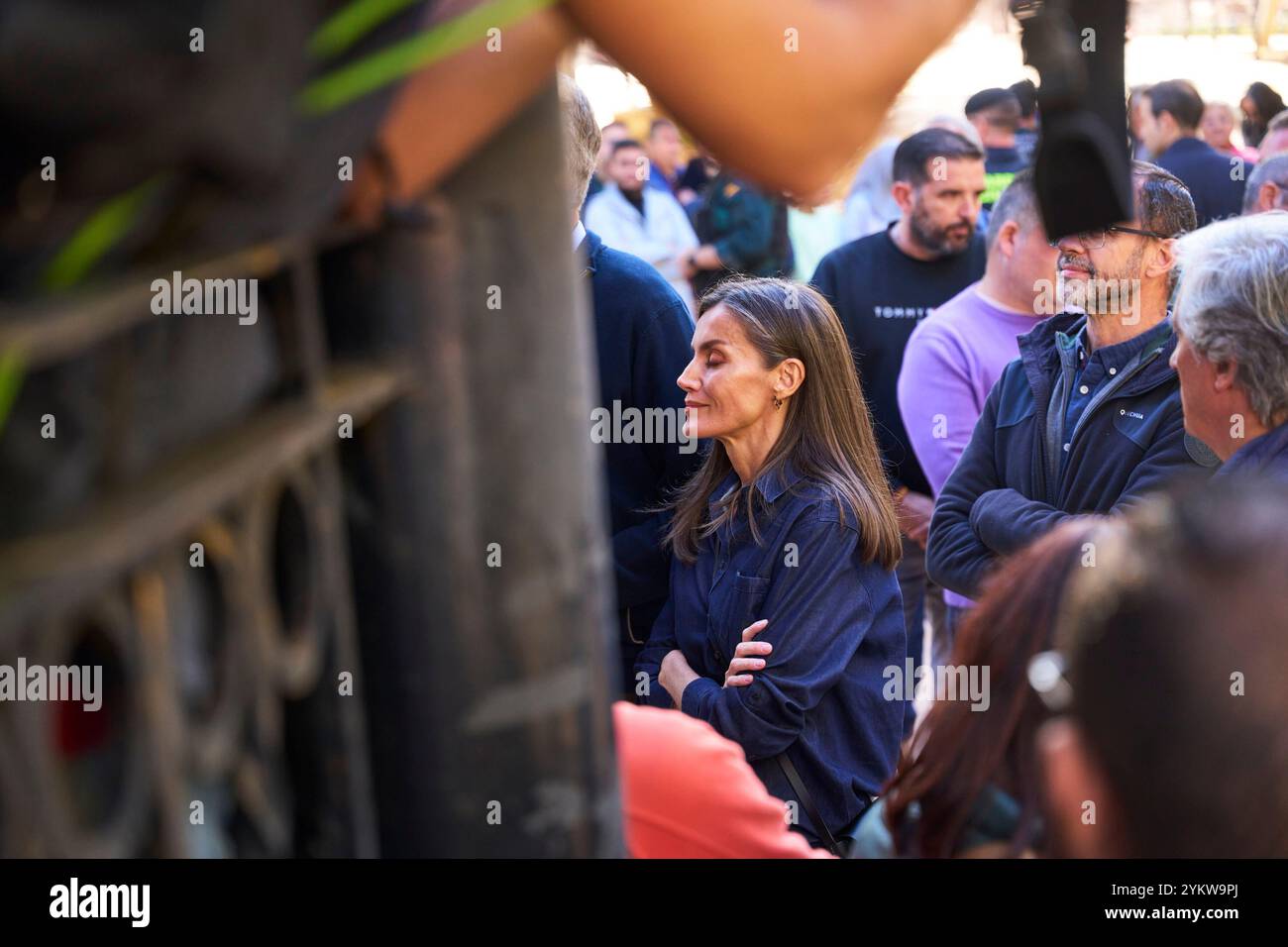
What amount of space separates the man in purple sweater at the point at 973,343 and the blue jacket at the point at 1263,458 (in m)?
1.28

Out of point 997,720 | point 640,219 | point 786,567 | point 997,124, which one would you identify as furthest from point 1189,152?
point 997,720

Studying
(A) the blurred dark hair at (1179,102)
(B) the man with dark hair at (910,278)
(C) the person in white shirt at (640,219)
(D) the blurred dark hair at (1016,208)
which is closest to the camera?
(D) the blurred dark hair at (1016,208)

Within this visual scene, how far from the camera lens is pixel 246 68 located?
632 mm

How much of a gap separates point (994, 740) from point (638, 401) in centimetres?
204

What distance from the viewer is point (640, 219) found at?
24.4ft

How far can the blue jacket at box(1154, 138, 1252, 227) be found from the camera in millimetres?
6035

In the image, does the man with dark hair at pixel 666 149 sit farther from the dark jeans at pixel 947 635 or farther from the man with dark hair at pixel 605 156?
the dark jeans at pixel 947 635

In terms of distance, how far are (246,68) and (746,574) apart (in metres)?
2.54

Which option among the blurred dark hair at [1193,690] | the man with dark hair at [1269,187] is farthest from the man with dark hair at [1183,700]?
the man with dark hair at [1269,187]

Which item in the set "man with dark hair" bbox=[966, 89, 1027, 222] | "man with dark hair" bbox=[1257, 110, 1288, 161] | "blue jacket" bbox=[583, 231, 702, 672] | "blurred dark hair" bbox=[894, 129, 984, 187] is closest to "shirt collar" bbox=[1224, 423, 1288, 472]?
"blue jacket" bbox=[583, 231, 702, 672]

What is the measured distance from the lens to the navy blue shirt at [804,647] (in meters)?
2.90

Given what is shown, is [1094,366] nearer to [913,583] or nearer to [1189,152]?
[913,583]

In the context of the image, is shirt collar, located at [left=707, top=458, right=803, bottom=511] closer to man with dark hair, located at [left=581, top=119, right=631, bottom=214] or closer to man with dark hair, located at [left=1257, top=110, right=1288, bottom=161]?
man with dark hair, located at [left=1257, top=110, right=1288, bottom=161]
